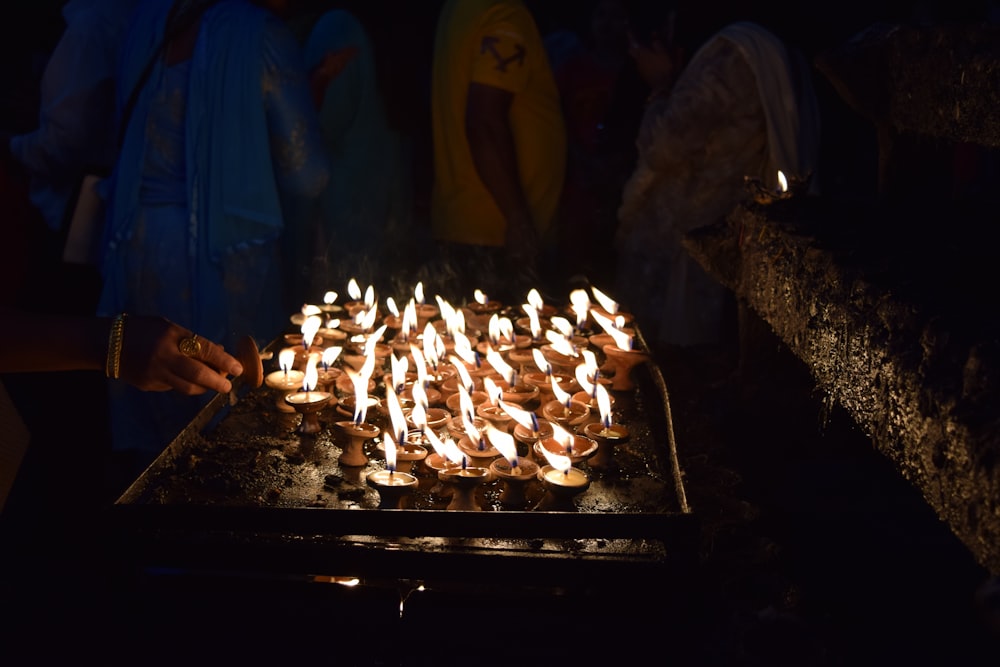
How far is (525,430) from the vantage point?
2773mm

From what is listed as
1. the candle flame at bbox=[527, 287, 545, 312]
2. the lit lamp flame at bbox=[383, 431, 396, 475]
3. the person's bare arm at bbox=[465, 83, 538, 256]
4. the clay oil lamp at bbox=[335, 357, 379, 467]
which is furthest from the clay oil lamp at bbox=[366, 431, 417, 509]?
the person's bare arm at bbox=[465, 83, 538, 256]

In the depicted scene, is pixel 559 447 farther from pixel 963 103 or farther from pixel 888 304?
pixel 963 103

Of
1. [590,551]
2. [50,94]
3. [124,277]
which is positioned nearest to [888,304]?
[590,551]

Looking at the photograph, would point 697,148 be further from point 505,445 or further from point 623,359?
point 505,445

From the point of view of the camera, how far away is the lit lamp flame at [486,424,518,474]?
2.43m

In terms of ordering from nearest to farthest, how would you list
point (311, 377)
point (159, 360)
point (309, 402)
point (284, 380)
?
point (159, 360)
point (309, 402)
point (311, 377)
point (284, 380)

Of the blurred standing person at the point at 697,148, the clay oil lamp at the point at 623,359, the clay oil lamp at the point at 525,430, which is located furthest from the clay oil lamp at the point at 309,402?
the blurred standing person at the point at 697,148

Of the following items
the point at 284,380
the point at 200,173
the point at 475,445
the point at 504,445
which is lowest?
the point at 284,380

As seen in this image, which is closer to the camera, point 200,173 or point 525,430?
point 525,430

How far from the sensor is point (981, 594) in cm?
159

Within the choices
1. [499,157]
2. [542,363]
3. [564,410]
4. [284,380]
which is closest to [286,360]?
[284,380]

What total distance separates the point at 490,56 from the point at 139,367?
3.55m

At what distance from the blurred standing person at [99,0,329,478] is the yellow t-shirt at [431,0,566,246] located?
45.6 inches

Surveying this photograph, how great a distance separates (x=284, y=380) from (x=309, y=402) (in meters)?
0.30
